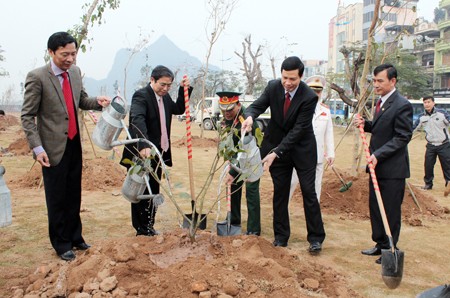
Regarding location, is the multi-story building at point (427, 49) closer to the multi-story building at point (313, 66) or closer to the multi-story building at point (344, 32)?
the multi-story building at point (344, 32)

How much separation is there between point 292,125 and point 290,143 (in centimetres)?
23

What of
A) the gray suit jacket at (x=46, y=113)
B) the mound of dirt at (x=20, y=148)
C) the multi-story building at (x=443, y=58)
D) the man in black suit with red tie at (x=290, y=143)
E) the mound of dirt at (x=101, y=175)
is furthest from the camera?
the multi-story building at (x=443, y=58)

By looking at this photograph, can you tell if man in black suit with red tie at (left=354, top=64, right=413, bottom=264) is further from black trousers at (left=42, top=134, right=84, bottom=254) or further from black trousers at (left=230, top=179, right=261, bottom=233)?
black trousers at (left=42, top=134, right=84, bottom=254)

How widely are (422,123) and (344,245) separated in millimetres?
4033

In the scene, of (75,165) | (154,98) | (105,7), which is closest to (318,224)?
(154,98)

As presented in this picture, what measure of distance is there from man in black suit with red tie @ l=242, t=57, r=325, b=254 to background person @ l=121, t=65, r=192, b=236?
2.50 ft

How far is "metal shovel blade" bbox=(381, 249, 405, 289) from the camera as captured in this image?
120 inches

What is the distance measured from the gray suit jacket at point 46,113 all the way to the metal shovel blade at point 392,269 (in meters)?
2.52

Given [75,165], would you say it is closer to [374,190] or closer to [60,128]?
[60,128]

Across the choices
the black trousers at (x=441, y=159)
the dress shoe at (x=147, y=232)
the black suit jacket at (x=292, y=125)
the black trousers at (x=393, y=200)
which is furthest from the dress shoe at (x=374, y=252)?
the black trousers at (x=441, y=159)

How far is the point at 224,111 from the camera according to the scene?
4086 millimetres

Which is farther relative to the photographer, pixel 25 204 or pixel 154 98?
pixel 25 204

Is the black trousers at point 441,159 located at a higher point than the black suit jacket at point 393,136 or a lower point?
lower

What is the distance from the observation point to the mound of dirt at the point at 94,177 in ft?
21.4
